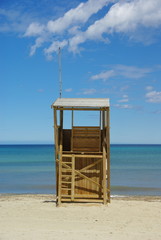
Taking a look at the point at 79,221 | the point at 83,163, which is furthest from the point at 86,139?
the point at 79,221

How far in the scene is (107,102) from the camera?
15070 millimetres

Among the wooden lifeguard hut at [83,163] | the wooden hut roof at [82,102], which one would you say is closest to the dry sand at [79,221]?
the wooden lifeguard hut at [83,163]

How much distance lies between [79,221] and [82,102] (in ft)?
15.7

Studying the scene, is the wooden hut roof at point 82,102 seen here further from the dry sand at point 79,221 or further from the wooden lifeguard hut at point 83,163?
the dry sand at point 79,221

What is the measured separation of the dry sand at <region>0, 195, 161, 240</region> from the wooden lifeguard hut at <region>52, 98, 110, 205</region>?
0.68 metres

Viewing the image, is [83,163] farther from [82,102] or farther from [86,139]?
[82,102]

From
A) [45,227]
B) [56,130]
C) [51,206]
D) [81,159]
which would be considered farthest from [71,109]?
[45,227]

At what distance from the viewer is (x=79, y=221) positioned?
40.3ft

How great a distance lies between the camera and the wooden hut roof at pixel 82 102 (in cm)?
1462

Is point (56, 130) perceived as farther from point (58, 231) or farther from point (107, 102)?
point (58, 231)

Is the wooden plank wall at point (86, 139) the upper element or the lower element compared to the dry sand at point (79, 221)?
upper

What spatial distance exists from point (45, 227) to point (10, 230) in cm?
107

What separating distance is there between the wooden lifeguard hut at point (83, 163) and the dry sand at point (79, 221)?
0.68m

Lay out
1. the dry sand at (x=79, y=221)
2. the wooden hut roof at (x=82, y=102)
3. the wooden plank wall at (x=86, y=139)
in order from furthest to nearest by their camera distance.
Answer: the wooden plank wall at (x=86, y=139), the wooden hut roof at (x=82, y=102), the dry sand at (x=79, y=221)
